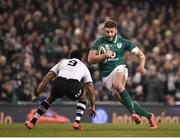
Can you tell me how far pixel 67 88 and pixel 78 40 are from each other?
1021 cm

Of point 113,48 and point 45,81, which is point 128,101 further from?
point 45,81

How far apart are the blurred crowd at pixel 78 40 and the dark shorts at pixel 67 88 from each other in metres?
7.03

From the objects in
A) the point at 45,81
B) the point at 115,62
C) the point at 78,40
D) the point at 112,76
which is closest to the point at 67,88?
the point at 45,81

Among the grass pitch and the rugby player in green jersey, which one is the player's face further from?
the grass pitch

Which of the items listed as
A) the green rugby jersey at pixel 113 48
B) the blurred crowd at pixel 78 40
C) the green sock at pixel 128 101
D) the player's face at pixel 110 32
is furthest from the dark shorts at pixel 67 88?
the blurred crowd at pixel 78 40

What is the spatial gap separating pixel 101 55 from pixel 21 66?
8.50 meters

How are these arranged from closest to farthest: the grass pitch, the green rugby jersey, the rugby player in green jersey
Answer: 1. the grass pitch
2. the rugby player in green jersey
3. the green rugby jersey

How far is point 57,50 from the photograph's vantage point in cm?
2491

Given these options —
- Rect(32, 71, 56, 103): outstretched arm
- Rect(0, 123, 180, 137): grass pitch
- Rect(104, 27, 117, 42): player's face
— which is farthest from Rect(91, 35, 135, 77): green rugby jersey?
Rect(0, 123, 180, 137): grass pitch

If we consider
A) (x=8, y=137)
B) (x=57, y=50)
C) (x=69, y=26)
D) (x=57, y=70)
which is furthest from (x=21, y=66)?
(x=8, y=137)

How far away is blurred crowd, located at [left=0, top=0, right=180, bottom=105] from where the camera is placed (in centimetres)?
2320

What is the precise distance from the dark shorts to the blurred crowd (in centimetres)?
703

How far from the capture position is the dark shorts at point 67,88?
1528 centimetres

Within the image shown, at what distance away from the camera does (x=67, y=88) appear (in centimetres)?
1529
